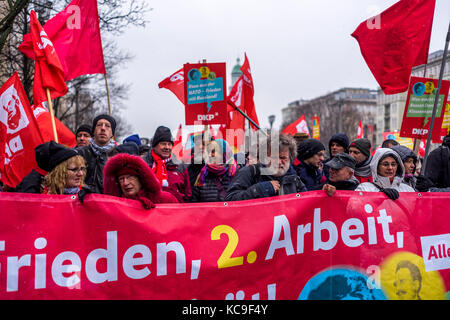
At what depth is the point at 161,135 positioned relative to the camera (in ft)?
18.1

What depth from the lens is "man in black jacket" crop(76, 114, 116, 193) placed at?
15.4 ft

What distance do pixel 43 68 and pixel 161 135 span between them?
1500 millimetres

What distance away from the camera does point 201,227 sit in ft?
10.9

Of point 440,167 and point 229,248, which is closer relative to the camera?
point 229,248

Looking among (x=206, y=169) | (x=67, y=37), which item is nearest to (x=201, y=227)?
(x=206, y=169)

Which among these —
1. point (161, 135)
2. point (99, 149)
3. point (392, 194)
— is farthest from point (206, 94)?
point (392, 194)

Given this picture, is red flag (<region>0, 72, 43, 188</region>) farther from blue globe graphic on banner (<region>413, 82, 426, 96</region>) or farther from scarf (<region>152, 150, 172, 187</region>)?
blue globe graphic on banner (<region>413, 82, 426, 96</region>)

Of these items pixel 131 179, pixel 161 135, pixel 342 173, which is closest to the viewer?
pixel 131 179

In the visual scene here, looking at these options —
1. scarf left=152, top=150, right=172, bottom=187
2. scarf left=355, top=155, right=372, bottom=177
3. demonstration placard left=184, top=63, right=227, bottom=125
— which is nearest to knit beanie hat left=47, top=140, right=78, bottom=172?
scarf left=152, top=150, right=172, bottom=187

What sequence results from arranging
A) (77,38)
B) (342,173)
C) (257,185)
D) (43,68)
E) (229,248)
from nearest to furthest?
(229,248)
(257,185)
(342,173)
(43,68)
(77,38)

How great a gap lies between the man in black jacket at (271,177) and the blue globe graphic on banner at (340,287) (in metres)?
0.80

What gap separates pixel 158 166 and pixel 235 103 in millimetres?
3643

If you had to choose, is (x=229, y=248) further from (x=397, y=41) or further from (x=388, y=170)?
(x=397, y=41)

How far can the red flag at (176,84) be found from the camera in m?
8.12
